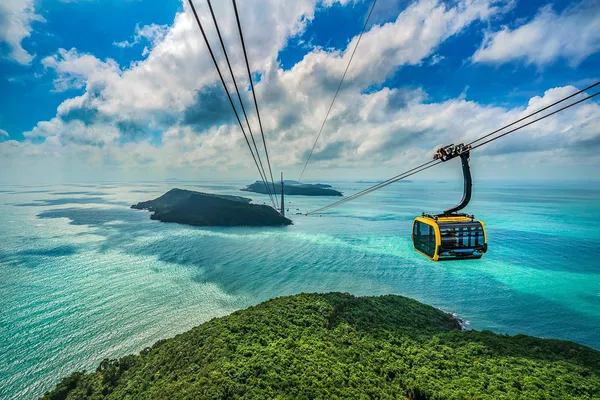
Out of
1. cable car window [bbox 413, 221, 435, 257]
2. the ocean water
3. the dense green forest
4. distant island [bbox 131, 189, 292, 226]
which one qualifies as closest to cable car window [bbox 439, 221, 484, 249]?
cable car window [bbox 413, 221, 435, 257]

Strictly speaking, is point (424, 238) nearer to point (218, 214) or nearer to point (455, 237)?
point (455, 237)

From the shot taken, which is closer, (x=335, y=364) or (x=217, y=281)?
(x=335, y=364)

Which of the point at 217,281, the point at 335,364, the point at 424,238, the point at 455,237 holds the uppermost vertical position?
the point at 455,237

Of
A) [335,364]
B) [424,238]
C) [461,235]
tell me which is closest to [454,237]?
[461,235]

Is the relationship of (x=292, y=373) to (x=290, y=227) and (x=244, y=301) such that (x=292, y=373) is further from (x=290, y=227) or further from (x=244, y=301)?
(x=290, y=227)

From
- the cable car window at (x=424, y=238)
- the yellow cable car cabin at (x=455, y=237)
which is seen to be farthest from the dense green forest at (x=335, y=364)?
the yellow cable car cabin at (x=455, y=237)
